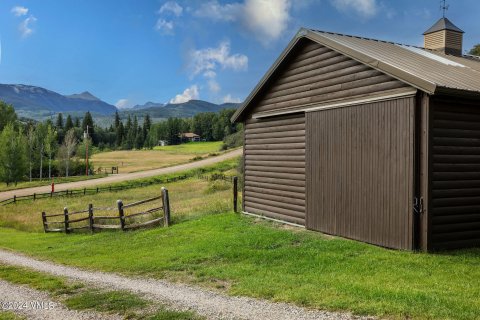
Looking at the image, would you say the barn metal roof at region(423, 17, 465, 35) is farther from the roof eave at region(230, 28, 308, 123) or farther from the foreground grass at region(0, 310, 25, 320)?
the foreground grass at region(0, 310, 25, 320)

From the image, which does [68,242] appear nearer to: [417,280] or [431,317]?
[417,280]

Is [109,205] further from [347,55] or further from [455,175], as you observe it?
[455,175]

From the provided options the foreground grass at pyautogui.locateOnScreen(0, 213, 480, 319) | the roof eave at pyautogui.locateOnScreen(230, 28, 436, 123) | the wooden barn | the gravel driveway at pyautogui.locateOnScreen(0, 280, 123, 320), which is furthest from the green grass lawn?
the gravel driveway at pyautogui.locateOnScreen(0, 280, 123, 320)

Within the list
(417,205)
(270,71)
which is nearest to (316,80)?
(270,71)

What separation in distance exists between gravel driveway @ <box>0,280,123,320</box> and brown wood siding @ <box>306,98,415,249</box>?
682cm

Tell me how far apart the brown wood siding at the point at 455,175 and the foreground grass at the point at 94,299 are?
21.1 ft

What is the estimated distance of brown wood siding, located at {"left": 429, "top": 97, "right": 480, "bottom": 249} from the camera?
10.2 m

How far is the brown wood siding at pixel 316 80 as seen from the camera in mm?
11711

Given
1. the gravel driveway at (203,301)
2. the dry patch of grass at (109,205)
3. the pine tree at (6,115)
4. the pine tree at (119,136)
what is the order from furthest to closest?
the pine tree at (119,136) → the pine tree at (6,115) → the dry patch of grass at (109,205) → the gravel driveway at (203,301)

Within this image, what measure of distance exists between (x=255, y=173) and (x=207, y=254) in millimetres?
6384

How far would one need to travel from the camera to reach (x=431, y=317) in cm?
599

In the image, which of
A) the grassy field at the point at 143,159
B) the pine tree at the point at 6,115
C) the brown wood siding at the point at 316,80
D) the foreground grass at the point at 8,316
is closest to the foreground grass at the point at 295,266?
the foreground grass at the point at 8,316

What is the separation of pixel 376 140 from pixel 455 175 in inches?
77.7

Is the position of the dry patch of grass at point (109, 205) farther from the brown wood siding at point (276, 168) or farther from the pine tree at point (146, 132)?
the pine tree at point (146, 132)
